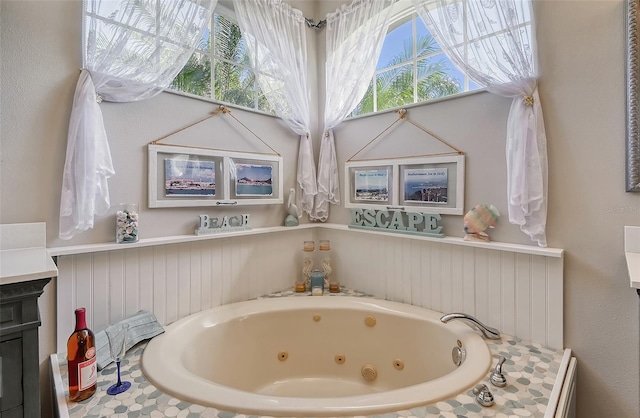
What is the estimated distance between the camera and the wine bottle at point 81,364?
1.01m

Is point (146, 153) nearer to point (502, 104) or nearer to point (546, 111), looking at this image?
point (502, 104)

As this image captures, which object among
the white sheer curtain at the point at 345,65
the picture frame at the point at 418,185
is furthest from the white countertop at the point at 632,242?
the white sheer curtain at the point at 345,65

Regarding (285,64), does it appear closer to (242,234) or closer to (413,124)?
(413,124)

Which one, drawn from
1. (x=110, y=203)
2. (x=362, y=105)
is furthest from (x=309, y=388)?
(x=362, y=105)

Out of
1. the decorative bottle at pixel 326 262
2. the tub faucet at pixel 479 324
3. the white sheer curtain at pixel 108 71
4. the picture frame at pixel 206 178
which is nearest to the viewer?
the white sheer curtain at pixel 108 71

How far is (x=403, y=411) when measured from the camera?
960mm

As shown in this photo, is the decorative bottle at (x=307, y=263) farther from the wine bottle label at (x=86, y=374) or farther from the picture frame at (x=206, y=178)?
the wine bottle label at (x=86, y=374)

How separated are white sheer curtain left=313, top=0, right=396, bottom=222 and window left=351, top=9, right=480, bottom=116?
118 mm

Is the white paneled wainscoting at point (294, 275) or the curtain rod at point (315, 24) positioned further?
the curtain rod at point (315, 24)

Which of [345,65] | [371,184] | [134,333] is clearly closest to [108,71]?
[134,333]

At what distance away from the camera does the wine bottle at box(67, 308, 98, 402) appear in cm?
101

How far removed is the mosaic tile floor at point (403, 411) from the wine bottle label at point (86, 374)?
0.05 metres

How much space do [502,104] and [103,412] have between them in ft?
6.49

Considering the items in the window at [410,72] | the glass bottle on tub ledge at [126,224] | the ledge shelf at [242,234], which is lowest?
the ledge shelf at [242,234]
